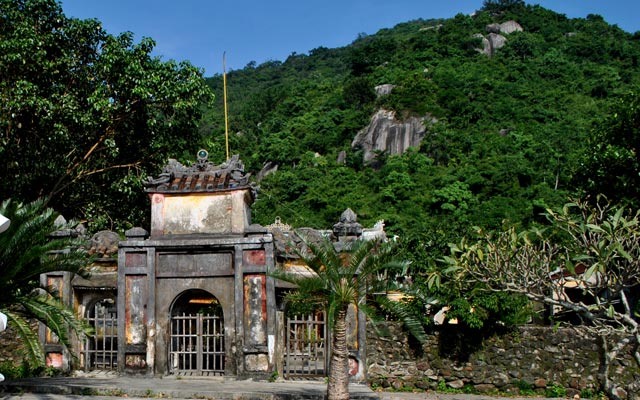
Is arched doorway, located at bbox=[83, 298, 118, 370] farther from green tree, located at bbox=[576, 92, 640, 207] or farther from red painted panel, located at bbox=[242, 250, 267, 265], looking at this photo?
green tree, located at bbox=[576, 92, 640, 207]

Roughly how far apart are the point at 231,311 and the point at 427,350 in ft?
15.7

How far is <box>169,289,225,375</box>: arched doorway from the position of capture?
17.9 metres

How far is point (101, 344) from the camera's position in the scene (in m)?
19.3

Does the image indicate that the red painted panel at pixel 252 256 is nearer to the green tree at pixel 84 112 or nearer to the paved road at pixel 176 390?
the paved road at pixel 176 390

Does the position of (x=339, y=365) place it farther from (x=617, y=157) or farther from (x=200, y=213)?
(x=617, y=157)

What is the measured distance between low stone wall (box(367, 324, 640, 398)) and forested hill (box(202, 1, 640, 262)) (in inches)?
805

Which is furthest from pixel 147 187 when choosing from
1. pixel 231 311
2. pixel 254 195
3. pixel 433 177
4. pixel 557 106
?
pixel 557 106

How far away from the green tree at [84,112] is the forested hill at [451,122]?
18299 mm

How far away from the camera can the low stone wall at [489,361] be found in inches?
685

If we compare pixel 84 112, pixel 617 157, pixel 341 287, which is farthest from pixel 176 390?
pixel 617 157

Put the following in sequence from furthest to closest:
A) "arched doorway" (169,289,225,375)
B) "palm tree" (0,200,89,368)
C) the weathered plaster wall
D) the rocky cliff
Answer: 1. the rocky cliff
2. the weathered plaster wall
3. "arched doorway" (169,289,225,375)
4. "palm tree" (0,200,89,368)

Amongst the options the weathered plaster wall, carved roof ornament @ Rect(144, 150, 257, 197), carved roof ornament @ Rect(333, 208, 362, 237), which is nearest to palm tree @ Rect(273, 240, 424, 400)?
carved roof ornament @ Rect(333, 208, 362, 237)

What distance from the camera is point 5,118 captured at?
835 inches

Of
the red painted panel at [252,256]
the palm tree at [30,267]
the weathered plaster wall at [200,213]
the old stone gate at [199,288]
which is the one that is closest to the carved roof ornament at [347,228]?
the old stone gate at [199,288]
